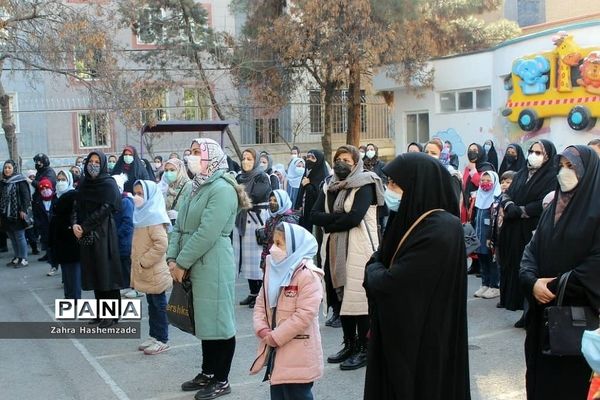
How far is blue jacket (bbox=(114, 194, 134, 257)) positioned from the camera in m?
7.87

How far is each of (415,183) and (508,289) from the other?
4257 mm

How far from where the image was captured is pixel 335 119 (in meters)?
29.0

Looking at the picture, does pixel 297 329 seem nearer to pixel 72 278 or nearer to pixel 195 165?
pixel 195 165

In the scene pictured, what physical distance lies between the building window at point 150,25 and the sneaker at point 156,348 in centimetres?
1752

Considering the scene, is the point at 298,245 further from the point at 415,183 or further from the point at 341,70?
the point at 341,70

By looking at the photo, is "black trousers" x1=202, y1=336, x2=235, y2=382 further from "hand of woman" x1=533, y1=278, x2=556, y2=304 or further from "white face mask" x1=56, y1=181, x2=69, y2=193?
"white face mask" x1=56, y1=181, x2=69, y2=193

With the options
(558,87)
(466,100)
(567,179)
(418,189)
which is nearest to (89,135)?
(466,100)

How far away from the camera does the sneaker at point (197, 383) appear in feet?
17.7

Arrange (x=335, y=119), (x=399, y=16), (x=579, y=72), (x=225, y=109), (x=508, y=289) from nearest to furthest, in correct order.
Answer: (x=508, y=289)
(x=579, y=72)
(x=399, y=16)
(x=225, y=109)
(x=335, y=119)

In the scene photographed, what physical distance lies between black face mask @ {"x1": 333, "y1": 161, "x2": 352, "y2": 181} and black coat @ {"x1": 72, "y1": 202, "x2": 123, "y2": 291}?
100 inches

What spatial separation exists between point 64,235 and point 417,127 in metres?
17.2

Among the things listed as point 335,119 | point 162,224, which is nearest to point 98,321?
point 162,224

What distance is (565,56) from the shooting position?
16.1 meters

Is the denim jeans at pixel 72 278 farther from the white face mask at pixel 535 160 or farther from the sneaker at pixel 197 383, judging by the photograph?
the white face mask at pixel 535 160
